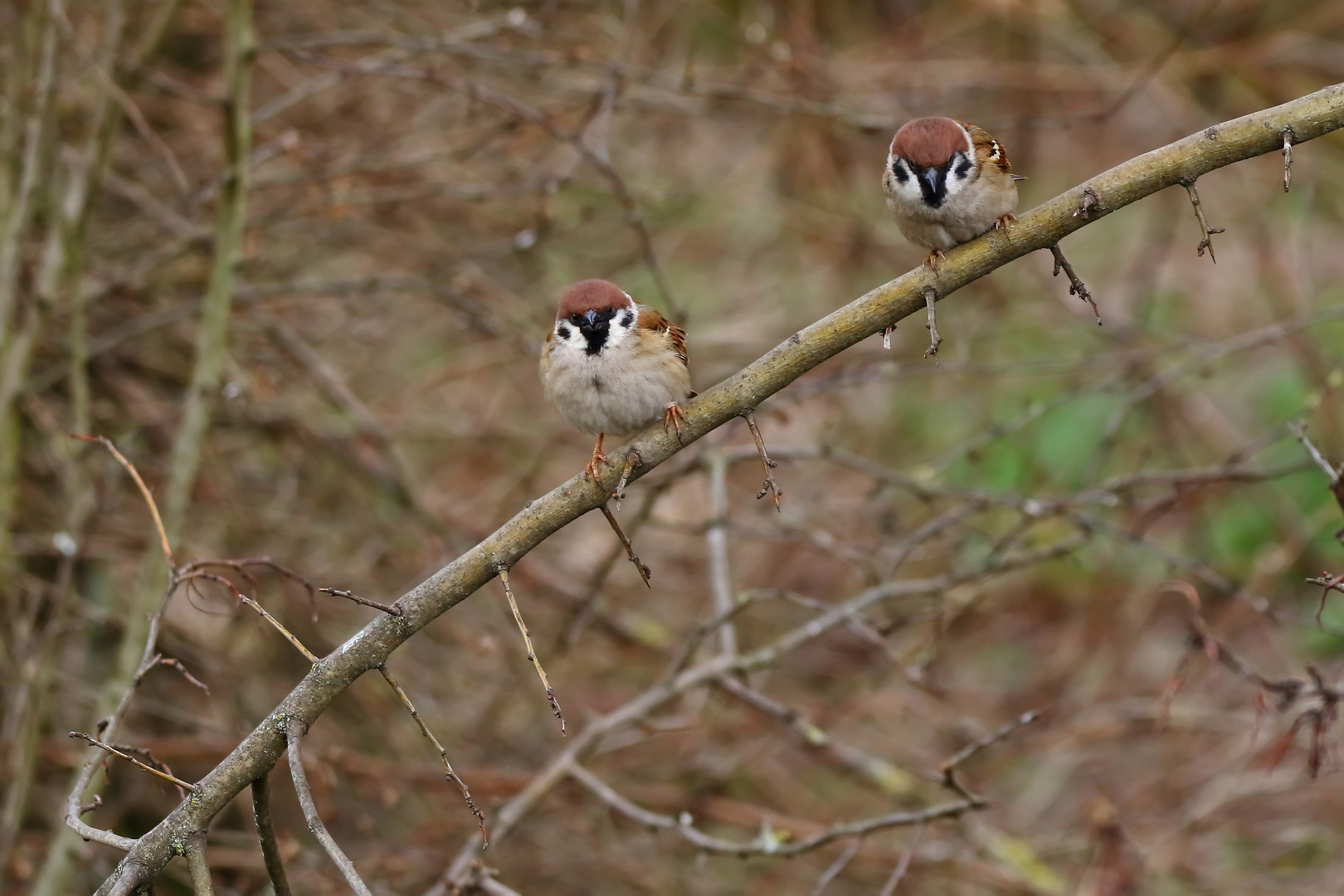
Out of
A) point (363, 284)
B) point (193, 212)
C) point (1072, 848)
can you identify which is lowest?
point (1072, 848)

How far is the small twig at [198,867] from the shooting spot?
2160mm

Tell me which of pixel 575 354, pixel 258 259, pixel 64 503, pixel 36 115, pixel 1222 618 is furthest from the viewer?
pixel 1222 618

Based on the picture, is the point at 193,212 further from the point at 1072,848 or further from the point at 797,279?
the point at 1072,848

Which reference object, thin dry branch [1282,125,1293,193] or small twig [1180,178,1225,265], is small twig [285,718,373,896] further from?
thin dry branch [1282,125,1293,193]

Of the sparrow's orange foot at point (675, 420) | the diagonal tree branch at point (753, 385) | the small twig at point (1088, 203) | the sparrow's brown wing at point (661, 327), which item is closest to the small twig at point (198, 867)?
the diagonal tree branch at point (753, 385)

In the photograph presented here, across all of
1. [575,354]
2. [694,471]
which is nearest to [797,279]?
[694,471]

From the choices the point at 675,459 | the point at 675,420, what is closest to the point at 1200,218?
the point at 675,420

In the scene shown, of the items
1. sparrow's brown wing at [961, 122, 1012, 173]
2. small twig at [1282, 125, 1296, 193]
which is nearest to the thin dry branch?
small twig at [1282, 125, 1296, 193]

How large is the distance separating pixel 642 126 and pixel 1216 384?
3.59m

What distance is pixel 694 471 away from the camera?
437cm

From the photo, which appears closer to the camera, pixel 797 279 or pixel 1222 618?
pixel 1222 618

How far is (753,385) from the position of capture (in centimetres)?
242

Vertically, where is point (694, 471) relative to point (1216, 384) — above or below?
below

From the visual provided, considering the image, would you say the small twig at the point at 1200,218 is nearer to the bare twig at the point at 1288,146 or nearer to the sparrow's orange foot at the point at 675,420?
the bare twig at the point at 1288,146
